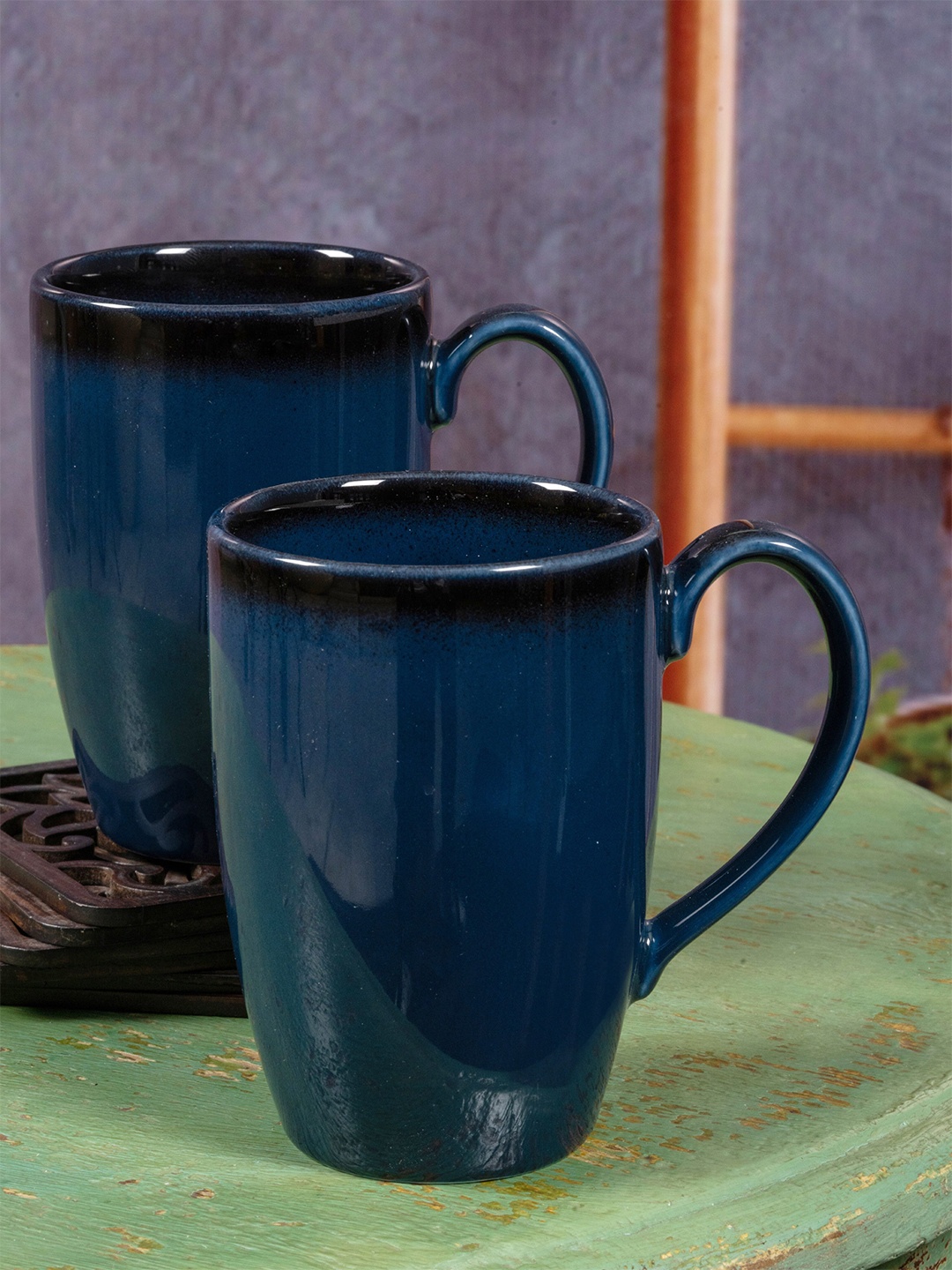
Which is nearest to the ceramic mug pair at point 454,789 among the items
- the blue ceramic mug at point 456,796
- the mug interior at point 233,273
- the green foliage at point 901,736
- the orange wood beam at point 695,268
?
the blue ceramic mug at point 456,796

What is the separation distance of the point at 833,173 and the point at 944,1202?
1.52m

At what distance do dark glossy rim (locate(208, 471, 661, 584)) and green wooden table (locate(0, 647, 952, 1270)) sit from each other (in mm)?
169

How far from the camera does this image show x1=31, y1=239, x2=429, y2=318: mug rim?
0.54 m

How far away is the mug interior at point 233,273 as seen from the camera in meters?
0.65

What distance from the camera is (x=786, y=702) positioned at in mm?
1962

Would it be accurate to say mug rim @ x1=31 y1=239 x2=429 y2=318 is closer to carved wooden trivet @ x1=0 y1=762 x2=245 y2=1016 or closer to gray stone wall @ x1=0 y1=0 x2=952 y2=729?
carved wooden trivet @ x1=0 y1=762 x2=245 y2=1016

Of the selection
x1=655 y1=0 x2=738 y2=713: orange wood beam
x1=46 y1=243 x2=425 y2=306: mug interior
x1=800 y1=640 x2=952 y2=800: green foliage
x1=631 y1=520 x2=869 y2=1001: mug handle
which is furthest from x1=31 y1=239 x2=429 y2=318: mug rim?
x1=800 y1=640 x2=952 y2=800: green foliage

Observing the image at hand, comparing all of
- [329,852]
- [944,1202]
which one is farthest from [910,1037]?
[329,852]

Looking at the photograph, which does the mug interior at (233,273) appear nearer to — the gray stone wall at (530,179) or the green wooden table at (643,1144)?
the green wooden table at (643,1144)

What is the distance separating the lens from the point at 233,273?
0.68 m

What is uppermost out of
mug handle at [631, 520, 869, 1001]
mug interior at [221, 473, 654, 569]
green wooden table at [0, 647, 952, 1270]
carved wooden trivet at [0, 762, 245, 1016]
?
mug interior at [221, 473, 654, 569]

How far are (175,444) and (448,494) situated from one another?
0.32 ft

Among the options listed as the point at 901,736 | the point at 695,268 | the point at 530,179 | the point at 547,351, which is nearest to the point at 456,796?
the point at 547,351

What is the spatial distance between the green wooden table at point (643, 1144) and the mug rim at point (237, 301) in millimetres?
233
